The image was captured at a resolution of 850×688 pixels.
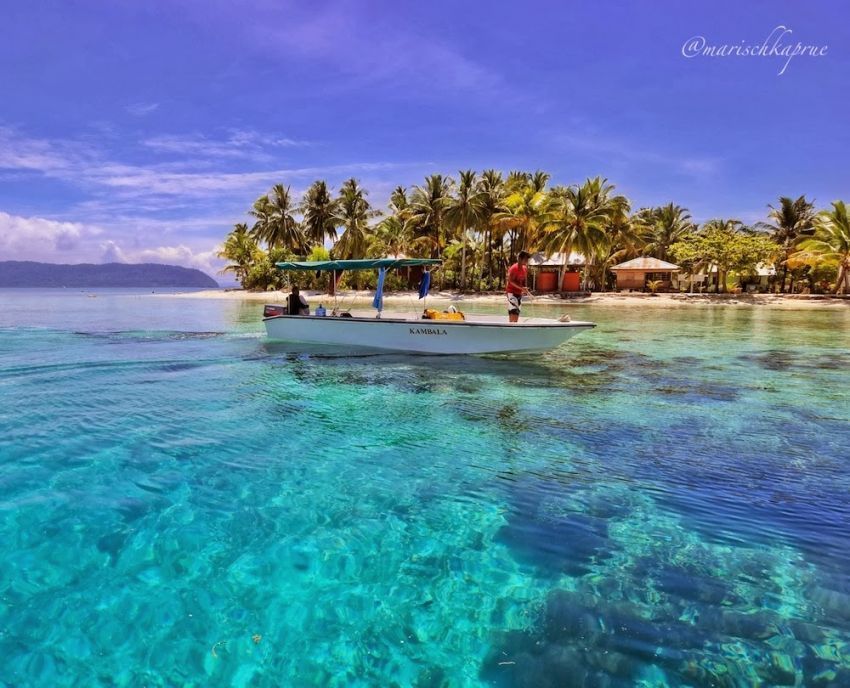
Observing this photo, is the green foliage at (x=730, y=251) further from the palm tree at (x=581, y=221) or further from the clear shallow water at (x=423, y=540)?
the clear shallow water at (x=423, y=540)

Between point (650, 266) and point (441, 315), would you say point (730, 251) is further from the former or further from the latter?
point (441, 315)

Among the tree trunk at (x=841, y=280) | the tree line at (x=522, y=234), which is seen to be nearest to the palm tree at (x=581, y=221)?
the tree line at (x=522, y=234)

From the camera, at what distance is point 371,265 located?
592 inches

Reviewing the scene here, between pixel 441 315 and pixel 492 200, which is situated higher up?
pixel 492 200

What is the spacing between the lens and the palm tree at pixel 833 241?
136 ft

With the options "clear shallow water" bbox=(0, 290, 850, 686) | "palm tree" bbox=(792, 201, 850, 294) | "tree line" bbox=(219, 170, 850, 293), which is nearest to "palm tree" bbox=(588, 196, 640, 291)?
"tree line" bbox=(219, 170, 850, 293)

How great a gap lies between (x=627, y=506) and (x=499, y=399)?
16.3 feet

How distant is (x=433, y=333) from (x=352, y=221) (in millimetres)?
46913

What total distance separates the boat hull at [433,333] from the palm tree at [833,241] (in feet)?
135

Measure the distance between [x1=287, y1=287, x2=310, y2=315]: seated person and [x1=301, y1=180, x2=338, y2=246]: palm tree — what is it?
147ft

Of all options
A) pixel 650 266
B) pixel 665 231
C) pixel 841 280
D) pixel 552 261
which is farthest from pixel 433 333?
pixel 665 231

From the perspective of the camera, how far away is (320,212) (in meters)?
60.3

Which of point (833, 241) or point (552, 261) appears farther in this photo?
point (552, 261)

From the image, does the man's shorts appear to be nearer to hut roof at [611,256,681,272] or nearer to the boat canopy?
the boat canopy
